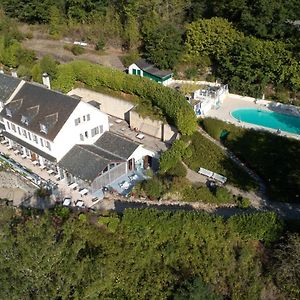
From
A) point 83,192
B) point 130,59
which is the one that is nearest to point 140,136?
point 83,192

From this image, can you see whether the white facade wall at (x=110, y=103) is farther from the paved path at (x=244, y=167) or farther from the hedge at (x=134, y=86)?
the paved path at (x=244, y=167)

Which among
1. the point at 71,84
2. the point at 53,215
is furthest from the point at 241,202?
the point at 71,84

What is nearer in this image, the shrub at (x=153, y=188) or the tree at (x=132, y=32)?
the shrub at (x=153, y=188)

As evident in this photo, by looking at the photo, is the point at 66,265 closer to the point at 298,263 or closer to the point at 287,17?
the point at 298,263

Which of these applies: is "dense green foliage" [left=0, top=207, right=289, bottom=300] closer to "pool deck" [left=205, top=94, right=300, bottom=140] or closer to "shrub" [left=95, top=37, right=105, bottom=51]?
"pool deck" [left=205, top=94, right=300, bottom=140]

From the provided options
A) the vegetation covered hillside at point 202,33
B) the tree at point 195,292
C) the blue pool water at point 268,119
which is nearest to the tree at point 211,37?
the vegetation covered hillside at point 202,33
